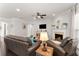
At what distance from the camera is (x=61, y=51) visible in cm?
222

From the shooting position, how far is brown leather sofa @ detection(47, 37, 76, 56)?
7.24 ft

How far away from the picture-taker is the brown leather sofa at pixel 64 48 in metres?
2.21

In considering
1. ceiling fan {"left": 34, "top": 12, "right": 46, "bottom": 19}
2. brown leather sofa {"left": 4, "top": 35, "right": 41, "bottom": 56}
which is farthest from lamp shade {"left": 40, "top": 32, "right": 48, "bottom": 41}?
ceiling fan {"left": 34, "top": 12, "right": 46, "bottom": 19}

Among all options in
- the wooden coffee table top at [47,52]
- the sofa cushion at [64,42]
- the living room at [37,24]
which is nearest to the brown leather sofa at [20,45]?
the living room at [37,24]

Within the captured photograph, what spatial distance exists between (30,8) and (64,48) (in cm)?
111

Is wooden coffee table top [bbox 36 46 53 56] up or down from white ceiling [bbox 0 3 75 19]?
down

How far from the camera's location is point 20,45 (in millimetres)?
2260

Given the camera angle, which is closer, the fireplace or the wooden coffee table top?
the wooden coffee table top

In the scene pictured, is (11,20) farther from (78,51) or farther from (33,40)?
(78,51)

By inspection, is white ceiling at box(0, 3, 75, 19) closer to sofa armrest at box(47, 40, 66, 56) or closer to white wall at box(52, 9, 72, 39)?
white wall at box(52, 9, 72, 39)

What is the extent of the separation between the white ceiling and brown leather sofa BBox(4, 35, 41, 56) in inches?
19.7

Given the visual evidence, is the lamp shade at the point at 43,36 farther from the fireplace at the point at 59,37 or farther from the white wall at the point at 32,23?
the fireplace at the point at 59,37

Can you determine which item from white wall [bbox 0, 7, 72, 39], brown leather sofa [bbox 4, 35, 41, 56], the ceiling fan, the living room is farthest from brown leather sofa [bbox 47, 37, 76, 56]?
the ceiling fan

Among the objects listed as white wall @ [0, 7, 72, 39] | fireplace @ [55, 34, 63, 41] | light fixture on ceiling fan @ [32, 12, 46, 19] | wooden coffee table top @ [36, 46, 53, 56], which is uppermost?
light fixture on ceiling fan @ [32, 12, 46, 19]
